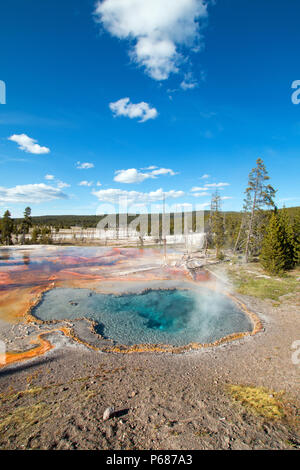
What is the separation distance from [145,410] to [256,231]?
111ft

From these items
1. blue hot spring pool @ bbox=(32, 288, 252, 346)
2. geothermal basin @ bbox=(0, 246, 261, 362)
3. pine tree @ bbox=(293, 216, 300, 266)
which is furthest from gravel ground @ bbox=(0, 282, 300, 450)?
pine tree @ bbox=(293, 216, 300, 266)

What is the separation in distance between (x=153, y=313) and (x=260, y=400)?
11.3 meters

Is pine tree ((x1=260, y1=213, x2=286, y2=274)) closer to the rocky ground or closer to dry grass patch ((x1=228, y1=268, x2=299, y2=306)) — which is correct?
dry grass patch ((x1=228, y1=268, x2=299, y2=306))

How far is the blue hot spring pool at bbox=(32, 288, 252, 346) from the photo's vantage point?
14711mm


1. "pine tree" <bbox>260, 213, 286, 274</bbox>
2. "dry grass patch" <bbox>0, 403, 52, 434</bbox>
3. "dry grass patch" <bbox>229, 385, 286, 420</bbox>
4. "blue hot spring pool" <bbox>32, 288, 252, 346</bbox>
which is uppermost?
"pine tree" <bbox>260, 213, 286, 274</bbox>

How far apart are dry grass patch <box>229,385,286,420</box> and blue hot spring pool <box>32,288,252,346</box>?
5436 mm

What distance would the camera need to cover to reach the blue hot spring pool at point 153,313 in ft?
48.3

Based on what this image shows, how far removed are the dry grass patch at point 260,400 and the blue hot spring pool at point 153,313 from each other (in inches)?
214

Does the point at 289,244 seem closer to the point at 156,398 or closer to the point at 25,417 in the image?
the point at 156,398

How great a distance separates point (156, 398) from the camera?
26.0 feet

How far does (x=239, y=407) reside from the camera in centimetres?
740

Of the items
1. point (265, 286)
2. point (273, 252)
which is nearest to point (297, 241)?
point (273, 252)
